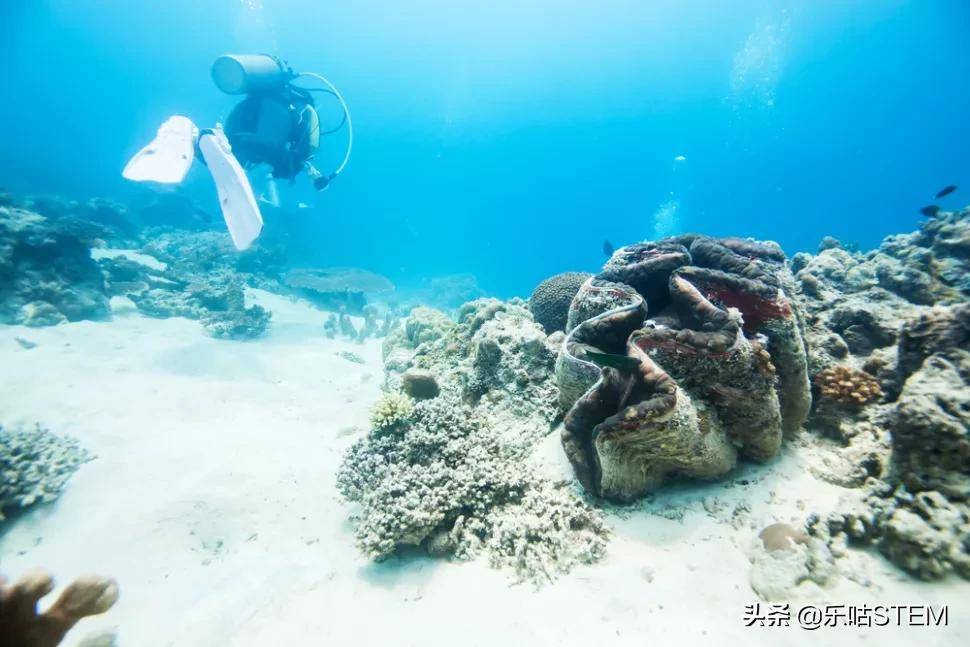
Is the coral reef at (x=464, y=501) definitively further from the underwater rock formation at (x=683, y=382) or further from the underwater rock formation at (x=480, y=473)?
the underwater rock formation at (x=683, y=382)

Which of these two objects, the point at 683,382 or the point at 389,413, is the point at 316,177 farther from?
the point at 683,382

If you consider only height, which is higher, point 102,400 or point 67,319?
point 67,319

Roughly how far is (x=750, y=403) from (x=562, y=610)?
1865mm

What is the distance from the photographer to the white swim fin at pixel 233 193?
4.22 meters

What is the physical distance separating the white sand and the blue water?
4300cm

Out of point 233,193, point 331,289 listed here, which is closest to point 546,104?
point 331,289

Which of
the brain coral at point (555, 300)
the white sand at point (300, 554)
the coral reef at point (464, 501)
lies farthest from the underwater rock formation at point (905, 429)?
the brain coral at point (555, 300)

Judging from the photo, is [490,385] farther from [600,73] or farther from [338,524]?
[600,73]

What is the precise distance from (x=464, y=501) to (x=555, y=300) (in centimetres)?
366

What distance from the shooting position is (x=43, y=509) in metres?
4.03

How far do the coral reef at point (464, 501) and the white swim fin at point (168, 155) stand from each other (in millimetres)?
4140

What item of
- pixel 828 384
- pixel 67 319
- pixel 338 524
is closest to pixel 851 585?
pixel 828 384

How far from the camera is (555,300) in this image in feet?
19.9

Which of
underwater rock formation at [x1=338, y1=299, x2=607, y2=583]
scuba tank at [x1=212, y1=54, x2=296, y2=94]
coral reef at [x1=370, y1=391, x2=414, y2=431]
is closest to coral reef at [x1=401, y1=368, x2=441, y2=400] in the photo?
underwater rock formation at [x1=338, y1=299, x2=607, y2=583]
